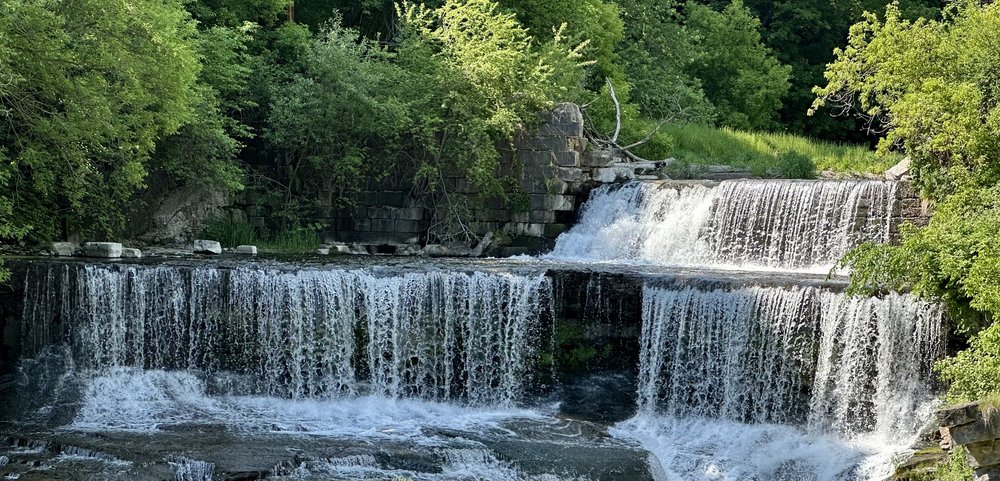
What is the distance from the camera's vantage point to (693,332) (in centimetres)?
1467

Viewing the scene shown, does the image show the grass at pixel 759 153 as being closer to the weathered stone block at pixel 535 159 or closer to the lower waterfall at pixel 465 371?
the weathered stone block at pixel 535 159

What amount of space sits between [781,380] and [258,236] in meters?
10.7

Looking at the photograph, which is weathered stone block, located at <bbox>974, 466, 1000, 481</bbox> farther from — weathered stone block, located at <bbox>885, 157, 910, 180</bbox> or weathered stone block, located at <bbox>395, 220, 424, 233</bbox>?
weathered stone block, located at <bbox>395, 220, 424, 233</bbox>

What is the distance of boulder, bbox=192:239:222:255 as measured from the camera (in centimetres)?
1919

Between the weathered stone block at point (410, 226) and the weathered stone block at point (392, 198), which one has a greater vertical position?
the weathered stone block at point (392, 198)

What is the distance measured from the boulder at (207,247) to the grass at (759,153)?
9329mm

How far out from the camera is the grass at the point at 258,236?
20.8 meters

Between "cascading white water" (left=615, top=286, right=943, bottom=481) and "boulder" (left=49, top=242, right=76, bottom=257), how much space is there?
8.35 metres

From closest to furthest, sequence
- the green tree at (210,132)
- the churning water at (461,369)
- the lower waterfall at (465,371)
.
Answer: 1. the lower waterfall at (465,371)
2. the churning water at (461,369)
3. the green tree at (210,132)

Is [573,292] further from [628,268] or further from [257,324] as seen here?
[257,324]

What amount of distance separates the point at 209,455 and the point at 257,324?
3.61 m

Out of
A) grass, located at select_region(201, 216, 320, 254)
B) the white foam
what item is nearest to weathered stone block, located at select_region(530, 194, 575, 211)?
grass, located at select_region(201, 216, 320, 254)

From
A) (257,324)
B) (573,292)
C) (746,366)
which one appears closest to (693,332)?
(746,366)

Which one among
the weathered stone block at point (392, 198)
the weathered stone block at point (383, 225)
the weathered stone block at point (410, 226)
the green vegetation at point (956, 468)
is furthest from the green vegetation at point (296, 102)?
the green vegetation at point (956, 468)
